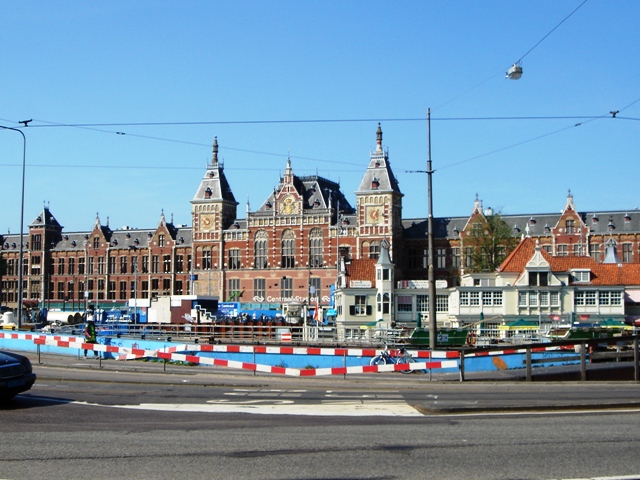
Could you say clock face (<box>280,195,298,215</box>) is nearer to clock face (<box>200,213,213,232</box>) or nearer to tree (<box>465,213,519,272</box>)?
clock face (<box>200,213,213,232</box>)

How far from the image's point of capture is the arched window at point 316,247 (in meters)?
97.2

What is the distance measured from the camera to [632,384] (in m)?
21.5

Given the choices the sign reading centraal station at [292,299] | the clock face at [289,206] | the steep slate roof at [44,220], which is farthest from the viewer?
the steep slate roof at [44,220]

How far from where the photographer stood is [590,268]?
2485 inches

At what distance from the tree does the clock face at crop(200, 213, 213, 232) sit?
34.3m

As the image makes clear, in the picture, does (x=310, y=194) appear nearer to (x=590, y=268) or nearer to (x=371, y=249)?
(x=371, y=249)

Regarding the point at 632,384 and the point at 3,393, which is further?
the point at 632,384

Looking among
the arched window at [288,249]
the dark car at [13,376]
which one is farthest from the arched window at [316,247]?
the dark car at [13,376]

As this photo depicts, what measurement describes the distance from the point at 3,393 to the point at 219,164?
91925mm

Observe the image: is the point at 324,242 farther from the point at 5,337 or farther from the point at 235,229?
the point at 5,337

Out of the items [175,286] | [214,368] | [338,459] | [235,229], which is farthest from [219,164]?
[338,459]

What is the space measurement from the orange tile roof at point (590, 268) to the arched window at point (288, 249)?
3821 centimetres

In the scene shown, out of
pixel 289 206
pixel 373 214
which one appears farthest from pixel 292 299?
pixel 373 214

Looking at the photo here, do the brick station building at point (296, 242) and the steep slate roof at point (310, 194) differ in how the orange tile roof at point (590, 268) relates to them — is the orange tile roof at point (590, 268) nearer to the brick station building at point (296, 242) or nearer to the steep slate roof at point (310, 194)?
the brick station building at point (296, 242)
